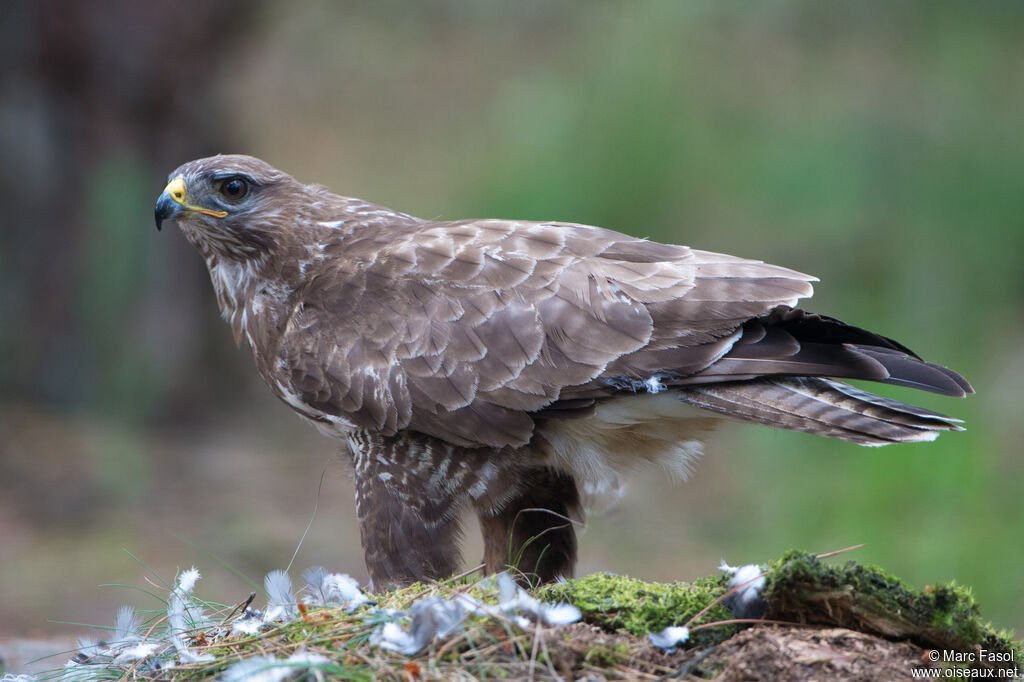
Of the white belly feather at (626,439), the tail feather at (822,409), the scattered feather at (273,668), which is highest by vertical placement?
the tail feather at (822,409)

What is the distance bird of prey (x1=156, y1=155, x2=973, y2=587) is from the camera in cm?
353

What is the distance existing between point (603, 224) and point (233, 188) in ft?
18.2

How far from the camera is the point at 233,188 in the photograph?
14.4 feet

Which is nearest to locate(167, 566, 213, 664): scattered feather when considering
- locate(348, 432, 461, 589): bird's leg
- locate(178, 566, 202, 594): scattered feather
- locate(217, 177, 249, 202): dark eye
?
locate(178, 566, 202, 594): scattered feather

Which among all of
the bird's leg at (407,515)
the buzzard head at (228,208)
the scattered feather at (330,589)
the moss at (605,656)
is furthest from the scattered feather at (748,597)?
the buzzard head at (228,208)

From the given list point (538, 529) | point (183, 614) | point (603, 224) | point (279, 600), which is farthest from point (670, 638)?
point (603, 224)

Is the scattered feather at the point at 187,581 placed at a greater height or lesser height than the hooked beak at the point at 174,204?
lesser

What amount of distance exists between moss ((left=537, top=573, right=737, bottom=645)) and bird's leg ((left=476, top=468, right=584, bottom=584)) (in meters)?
0.93

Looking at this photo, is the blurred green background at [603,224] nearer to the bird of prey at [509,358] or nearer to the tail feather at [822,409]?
the bird of prey at [509,358]

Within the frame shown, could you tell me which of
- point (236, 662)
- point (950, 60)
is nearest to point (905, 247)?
point (950, 60)

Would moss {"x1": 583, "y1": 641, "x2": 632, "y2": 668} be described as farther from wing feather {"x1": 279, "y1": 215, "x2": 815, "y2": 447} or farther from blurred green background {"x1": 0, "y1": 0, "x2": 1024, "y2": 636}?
blurred green background {"x1": 0, "y1": 0, "x2": 1024, "y2": 636}

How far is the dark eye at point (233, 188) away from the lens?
4.37 metres

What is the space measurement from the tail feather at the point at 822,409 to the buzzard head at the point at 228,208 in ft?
6.12

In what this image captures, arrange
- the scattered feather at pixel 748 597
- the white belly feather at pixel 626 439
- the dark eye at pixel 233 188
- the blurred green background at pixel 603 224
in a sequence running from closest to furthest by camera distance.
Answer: the scattered feather at pixel 748 597 → the white belly feather at pixel 626 439 → the dark eye at pixel 233 188 → the blurred green background at pixel 603 224
